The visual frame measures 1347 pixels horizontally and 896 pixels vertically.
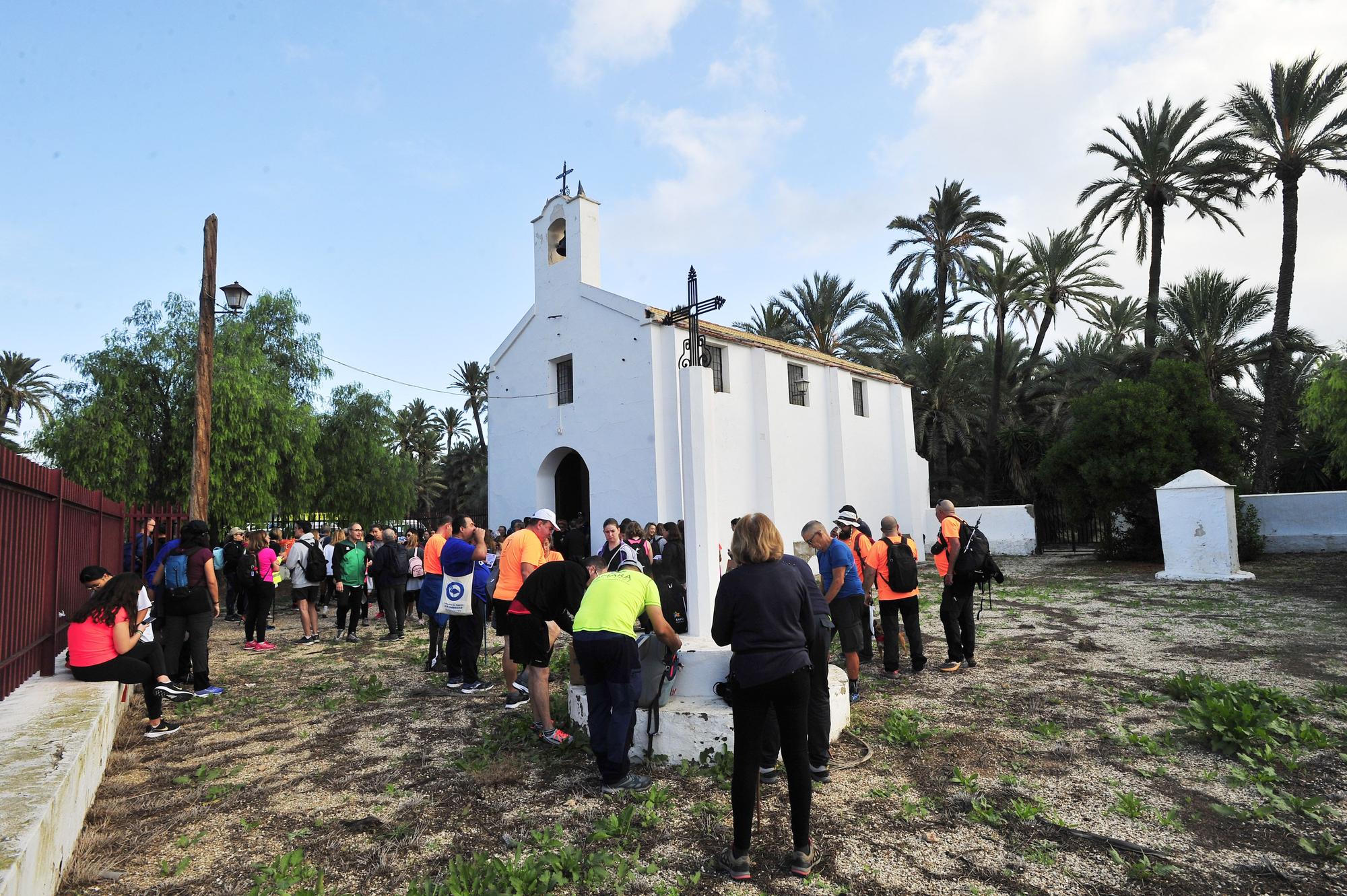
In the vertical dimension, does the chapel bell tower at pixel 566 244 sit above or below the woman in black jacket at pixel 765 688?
above

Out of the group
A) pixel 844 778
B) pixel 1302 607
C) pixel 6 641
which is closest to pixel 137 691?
pixel 6 641

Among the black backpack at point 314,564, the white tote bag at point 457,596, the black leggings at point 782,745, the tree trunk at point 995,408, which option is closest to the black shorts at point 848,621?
the black leggings at point 782,745

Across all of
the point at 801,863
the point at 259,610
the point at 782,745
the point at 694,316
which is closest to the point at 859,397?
the point at 694,316

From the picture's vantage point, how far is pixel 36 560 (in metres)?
6.11

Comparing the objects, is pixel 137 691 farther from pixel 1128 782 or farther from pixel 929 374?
pixel 929 374

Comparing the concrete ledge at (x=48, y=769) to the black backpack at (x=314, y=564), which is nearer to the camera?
the concrete ledge at (x=48, y=769)

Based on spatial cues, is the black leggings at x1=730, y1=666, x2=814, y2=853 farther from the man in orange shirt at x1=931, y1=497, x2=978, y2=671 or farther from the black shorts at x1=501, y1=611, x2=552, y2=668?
the man in orange shirt at x1=931, y1=497, x2=978, y2=671

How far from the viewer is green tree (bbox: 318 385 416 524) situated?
76.8 feet

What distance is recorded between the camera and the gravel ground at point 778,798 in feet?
12.6

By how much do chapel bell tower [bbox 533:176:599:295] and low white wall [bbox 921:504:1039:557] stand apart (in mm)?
12169

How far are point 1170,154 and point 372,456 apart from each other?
92.1 feet

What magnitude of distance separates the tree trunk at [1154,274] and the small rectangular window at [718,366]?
56.4 feet

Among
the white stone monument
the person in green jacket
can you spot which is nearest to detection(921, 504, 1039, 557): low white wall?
the white stone monument

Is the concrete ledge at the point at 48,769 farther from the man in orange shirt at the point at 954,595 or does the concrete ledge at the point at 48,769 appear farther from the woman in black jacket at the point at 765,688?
the man in orange shirt at the point at 954,595
